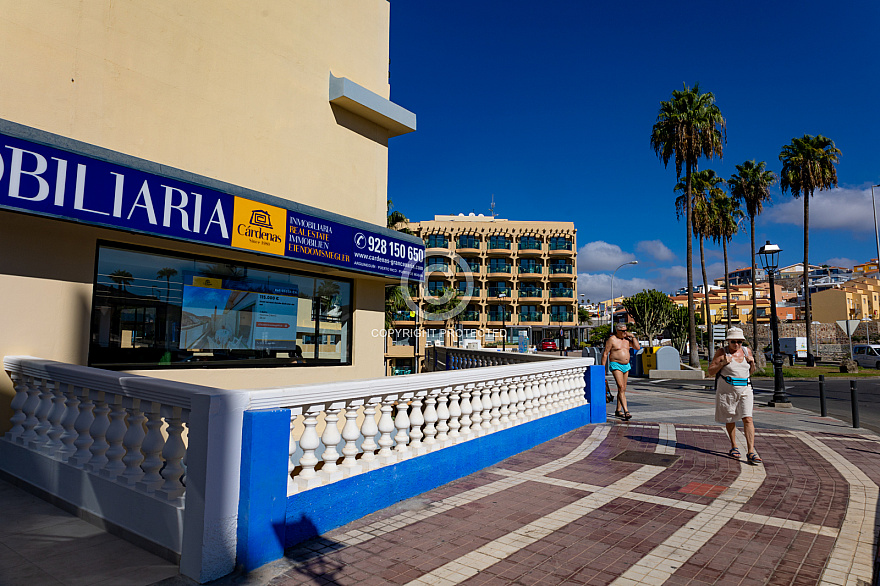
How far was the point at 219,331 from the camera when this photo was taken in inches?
312

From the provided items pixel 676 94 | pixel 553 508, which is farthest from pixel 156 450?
pixel 676 94

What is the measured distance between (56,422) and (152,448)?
5.05 feet

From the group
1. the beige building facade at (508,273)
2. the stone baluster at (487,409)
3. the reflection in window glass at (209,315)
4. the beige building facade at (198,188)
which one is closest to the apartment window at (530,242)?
the beige building facade at (508,273)

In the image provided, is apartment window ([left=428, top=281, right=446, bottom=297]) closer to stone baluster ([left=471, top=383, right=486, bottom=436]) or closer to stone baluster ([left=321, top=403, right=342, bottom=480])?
stone baluster ([left=471, top=383, right=486, bottom=436])

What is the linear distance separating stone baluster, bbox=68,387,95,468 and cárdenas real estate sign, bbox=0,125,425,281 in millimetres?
2478

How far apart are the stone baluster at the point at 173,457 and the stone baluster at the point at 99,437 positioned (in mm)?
808

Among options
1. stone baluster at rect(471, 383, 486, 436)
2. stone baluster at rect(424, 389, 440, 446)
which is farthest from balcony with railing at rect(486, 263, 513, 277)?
stone baluster at rect(424, 389, 440, 446)

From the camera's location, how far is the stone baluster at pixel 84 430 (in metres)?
4.02

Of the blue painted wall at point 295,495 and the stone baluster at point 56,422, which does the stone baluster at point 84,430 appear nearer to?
the stone baluster at point 56,422

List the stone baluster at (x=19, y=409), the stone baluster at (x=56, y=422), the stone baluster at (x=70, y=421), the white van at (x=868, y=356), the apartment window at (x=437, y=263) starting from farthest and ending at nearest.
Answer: the apartment window at (x=437, y=263) < the white van at (x=868, y=356) < the stone baluster at (x=19, y=409) < the stone baluster at (x=56, y=422) < the stone baluster at (x=70, y=421)

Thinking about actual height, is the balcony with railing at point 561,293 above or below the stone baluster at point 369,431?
above

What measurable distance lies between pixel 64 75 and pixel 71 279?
8.07 feet

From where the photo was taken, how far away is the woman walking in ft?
21.2

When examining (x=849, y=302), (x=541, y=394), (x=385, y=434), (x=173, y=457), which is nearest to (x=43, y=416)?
(x=173, y=457)
